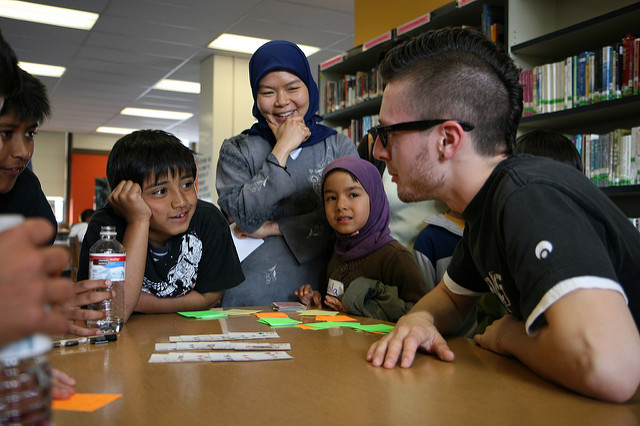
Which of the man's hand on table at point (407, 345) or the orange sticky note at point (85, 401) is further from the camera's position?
the man's hand on table at point (407, 345)

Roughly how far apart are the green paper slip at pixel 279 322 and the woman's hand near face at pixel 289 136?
650 millimetres

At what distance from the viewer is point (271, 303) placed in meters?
2.05

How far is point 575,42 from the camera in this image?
9.32 feet

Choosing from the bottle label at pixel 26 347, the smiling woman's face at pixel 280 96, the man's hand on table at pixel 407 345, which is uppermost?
the smiling woman's face at pixel 280 96

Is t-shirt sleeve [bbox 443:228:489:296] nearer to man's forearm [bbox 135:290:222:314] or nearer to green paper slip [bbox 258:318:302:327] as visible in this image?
green paper slip [bbox 258:318:302:327]

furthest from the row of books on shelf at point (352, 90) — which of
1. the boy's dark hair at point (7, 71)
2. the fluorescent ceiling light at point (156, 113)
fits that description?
the fluorescent ceiling light at point (156, 113)

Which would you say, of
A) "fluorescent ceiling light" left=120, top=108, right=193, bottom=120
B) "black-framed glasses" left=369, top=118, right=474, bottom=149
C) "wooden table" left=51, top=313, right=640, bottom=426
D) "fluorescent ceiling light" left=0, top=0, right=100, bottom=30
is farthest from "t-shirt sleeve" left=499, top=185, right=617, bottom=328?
"fluorescent ceiling light" left=120, top=108, right=193, bottom=120

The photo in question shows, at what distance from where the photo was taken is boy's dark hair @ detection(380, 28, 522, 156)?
1.21 metres

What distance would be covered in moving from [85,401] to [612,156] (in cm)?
267

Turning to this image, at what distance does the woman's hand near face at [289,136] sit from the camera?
1.96 meters

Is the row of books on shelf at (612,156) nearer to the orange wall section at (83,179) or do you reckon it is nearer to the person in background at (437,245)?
the person in background at (437,245)

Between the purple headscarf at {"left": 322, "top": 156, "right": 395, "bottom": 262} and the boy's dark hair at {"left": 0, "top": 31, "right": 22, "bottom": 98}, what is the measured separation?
4.61 ft

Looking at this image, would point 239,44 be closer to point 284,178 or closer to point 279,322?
point 284,178

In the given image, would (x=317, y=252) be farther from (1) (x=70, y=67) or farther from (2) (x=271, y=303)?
(1) (x=70, y=67)
